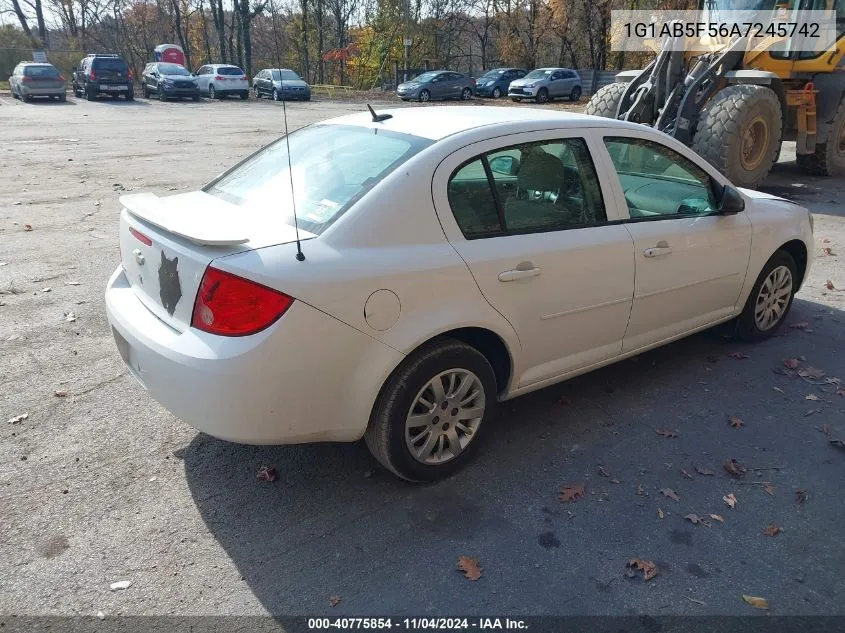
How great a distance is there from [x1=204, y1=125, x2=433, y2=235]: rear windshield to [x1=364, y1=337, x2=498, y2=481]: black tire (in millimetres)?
744

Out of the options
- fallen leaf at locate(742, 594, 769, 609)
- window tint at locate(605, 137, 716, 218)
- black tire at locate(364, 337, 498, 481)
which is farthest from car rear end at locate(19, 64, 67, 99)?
fallen leaf at locate(742, 594, 769, 609)

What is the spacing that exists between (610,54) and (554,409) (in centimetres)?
4368

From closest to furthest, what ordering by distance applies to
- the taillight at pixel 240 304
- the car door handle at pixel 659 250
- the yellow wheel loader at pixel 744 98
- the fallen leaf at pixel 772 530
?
the taillight at pixel 240 304
the fallen leaf at pixel 772 530
the car door handle at pixel 659 250
the yellow wheel loader at pixel 744 98

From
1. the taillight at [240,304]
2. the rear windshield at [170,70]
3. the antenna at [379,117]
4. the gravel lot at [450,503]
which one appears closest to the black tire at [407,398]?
the gravel lot at [450,503]

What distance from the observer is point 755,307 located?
503 centimetres

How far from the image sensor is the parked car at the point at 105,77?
32219 millimetres

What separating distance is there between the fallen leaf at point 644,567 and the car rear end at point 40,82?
117 feet

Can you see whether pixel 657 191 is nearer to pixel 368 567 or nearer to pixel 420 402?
pixel 420 402

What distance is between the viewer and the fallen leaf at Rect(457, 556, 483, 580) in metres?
2.79

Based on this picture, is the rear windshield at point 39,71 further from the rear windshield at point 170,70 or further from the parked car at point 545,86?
the parked car at point 545,86

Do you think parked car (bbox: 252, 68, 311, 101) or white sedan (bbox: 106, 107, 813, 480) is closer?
white sedan (bbox: 106, 107, 813, 480)

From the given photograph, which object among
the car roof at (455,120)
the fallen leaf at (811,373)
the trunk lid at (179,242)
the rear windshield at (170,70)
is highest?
the rear windshield at (170,70)

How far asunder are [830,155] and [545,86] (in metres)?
23.7

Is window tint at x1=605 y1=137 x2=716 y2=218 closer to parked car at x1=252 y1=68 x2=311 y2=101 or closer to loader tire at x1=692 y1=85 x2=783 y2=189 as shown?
loader tire at x1=692 y1=85 x2=783 y2=189
